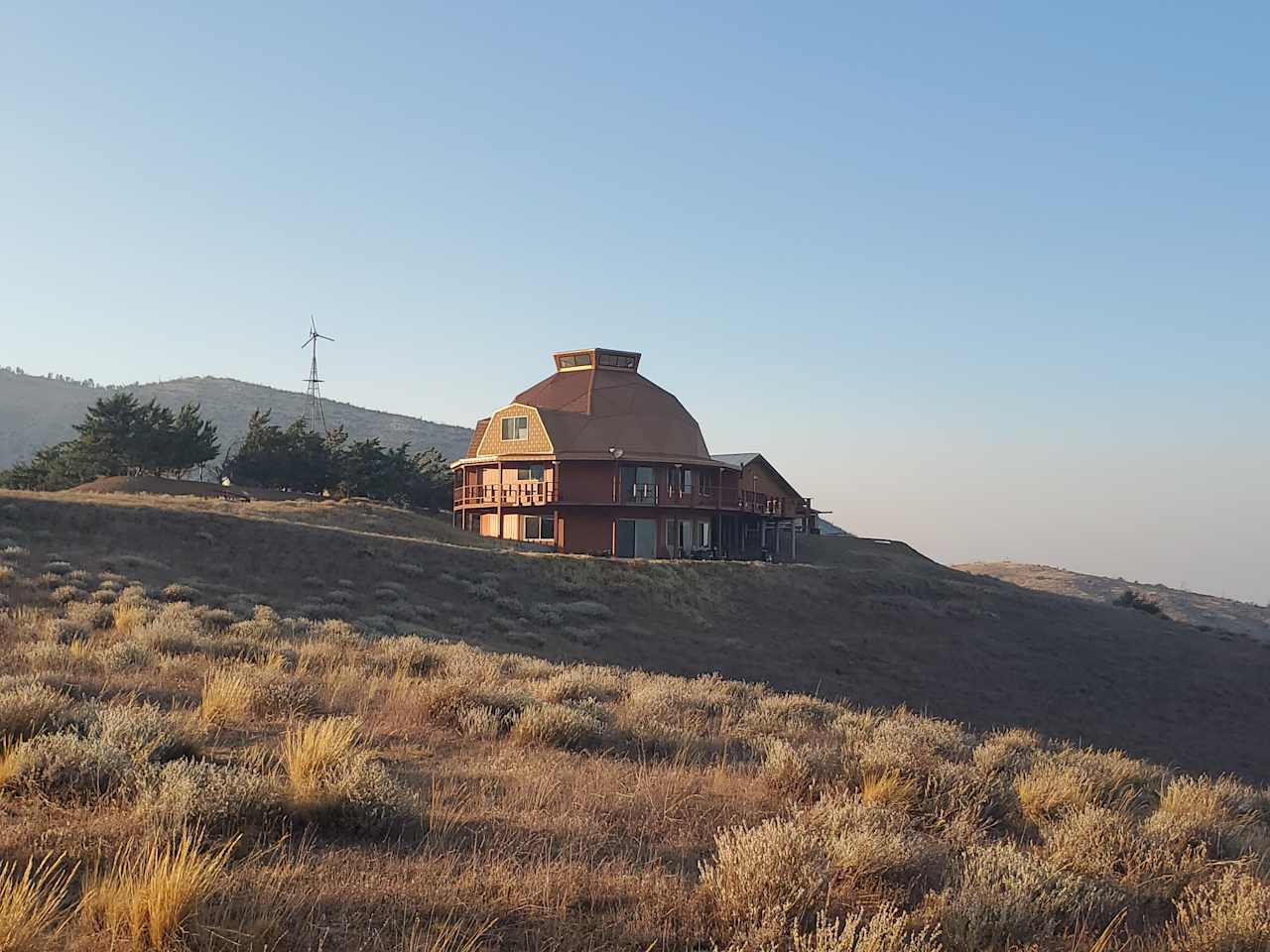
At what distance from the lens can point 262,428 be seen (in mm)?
62938

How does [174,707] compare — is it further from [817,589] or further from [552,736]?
[817,589]

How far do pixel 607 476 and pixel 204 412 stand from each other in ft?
418

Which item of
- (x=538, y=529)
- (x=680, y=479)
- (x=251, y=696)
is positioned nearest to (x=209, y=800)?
(x=251, y=696)

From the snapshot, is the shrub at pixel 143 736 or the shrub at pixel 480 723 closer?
the shrub at pixel 143 736

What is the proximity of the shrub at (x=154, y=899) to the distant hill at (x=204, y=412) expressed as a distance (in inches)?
5628

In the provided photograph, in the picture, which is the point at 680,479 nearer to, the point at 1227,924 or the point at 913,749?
the point at 913,749

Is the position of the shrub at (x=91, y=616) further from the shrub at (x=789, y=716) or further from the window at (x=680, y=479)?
the window at (x=680, y=479)

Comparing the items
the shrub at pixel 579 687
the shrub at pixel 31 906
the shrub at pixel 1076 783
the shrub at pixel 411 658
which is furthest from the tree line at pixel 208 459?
the shrub at pixel 31 906

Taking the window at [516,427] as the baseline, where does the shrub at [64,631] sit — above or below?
below

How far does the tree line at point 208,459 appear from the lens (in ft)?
180

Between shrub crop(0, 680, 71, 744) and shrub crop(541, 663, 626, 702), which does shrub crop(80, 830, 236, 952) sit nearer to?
shrub crop(0, 680, 71, 744)

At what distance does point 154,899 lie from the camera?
12.4ft

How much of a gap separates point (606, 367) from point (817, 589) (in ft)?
73.9

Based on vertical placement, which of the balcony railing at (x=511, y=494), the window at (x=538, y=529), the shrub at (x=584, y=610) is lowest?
the shrub at (x=584, y=610)
